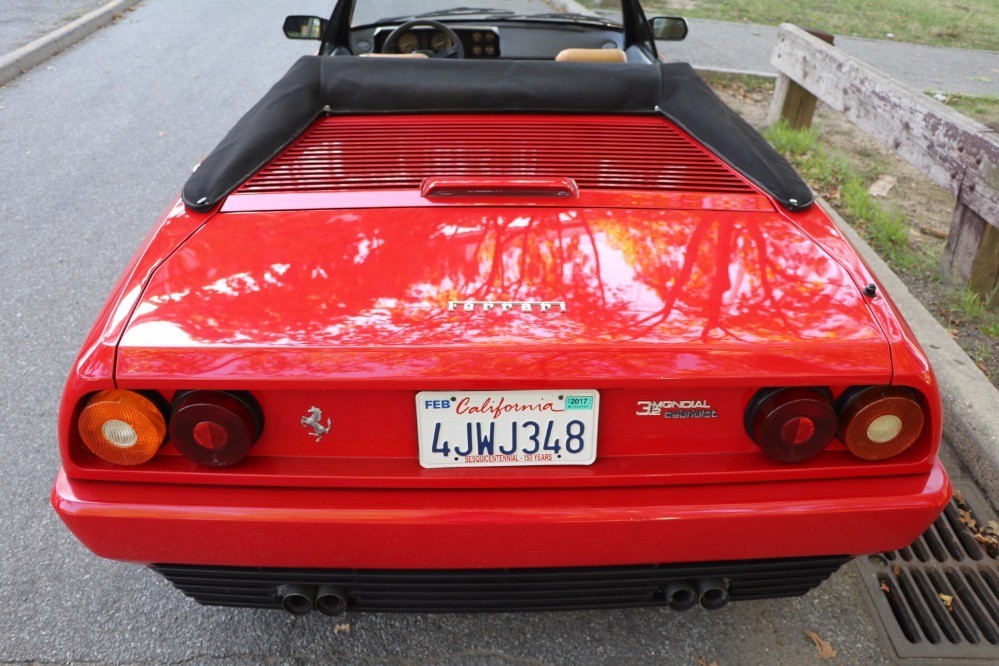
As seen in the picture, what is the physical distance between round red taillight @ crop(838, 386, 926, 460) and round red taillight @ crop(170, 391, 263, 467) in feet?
4.13

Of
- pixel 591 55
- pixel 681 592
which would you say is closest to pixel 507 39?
pixel 591 55

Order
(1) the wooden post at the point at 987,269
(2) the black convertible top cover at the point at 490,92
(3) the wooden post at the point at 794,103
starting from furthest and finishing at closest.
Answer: (3) the wooden post at the point at 794,103 → (1) the wooden post at the point at 987,269 → (2) the black convertible top cover at the point at 490,92

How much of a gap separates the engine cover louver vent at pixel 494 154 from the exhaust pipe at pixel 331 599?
1050mm

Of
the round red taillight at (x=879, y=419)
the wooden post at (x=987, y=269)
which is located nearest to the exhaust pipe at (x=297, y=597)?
the round red taillight at (x=879, y=419)

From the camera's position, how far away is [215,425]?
1.56 meters

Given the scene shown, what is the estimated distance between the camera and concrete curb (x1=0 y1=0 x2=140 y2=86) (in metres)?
7.63

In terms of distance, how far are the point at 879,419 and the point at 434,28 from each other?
2716mm

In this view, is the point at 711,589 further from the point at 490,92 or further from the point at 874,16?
the point at 874,16

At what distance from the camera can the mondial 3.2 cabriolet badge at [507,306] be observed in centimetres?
163

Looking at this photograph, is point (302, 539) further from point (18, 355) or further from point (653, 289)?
point (18, 355)

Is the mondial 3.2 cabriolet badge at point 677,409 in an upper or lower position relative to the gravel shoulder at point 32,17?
upper

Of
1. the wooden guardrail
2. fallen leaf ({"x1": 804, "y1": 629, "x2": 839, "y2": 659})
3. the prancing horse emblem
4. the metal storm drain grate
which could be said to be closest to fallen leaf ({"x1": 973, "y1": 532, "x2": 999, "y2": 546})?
the metal storm drain grate

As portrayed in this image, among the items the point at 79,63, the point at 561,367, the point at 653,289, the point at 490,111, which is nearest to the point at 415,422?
the point at 561,367

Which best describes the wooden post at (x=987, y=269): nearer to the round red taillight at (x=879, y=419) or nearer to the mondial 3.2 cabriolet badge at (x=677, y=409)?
the round red taillight at (x=879, y=419)
